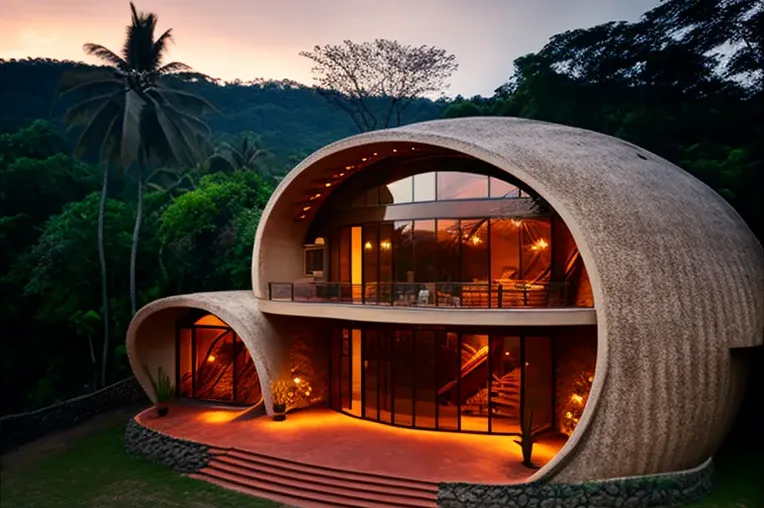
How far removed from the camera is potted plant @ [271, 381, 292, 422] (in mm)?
18484

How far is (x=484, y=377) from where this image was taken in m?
16.7

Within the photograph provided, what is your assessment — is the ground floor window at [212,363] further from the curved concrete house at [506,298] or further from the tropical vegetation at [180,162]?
the tropical vegetation at [180,162]

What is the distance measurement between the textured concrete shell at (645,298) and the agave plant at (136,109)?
15044 mm

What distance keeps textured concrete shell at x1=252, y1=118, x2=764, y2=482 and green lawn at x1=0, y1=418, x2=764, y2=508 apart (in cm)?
122

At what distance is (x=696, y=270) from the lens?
13.6 meters

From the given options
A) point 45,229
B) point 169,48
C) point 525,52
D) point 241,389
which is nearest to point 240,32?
point 169,48

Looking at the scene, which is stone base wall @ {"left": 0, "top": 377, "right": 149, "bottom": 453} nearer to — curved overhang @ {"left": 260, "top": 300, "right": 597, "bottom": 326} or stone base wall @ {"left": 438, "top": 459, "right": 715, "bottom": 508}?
curved overhang @ {"left": 260, "top": 300, "right": 597, "bottom": 326}

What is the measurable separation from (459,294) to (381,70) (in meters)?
29.9

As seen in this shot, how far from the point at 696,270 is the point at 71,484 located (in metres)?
15.8

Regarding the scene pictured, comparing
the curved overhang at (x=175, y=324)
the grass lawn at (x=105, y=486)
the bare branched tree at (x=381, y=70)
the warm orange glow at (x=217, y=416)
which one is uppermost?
the bare branched tree at (x=381, y=70)

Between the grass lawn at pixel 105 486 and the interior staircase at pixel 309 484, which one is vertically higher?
the interior staircase at pixel 309 484

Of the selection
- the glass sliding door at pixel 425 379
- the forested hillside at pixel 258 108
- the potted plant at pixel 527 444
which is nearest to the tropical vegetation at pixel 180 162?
the forested hillside at pixel 258 108

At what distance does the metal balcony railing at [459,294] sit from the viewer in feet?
48.1

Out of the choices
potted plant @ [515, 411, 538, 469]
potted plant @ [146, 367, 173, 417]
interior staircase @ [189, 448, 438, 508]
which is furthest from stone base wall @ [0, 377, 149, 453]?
potted plant @ [515, 411, 538, 469]
